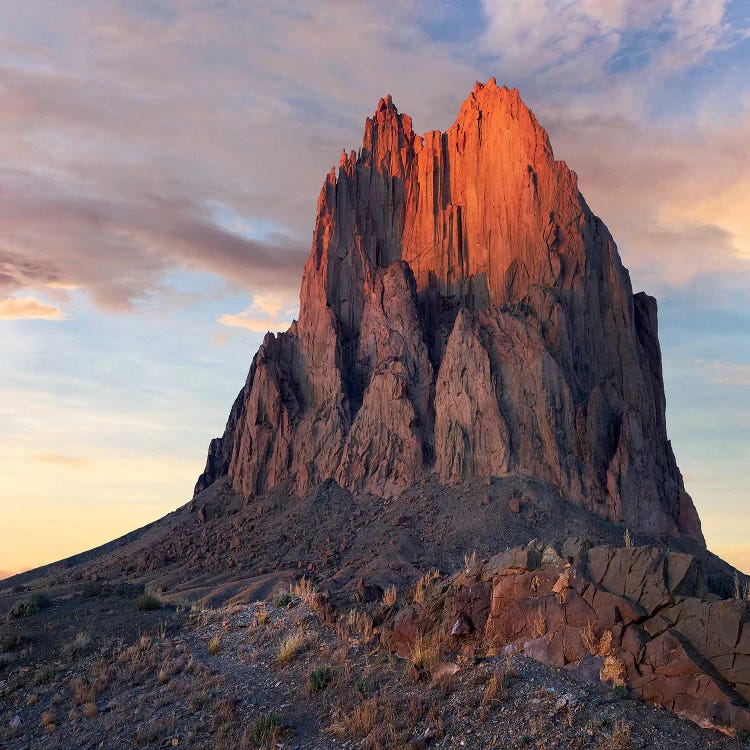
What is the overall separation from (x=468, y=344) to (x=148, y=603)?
38.0 m

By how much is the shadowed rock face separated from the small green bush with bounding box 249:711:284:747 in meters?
42.8

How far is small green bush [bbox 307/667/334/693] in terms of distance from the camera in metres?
19.3

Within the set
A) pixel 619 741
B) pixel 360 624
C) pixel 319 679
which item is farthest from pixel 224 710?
pixel 619 741

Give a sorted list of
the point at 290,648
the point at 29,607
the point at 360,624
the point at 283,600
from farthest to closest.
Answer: the point at 29,607 → the point at 283,600 → the point at 360,624 → the point at 290,648

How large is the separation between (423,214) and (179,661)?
203ft

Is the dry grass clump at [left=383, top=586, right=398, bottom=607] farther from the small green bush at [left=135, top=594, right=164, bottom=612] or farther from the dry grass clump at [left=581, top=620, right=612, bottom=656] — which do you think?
the small green bush at [left=135, top=594, right=164, bottom=612]

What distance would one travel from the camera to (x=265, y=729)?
17.7 m

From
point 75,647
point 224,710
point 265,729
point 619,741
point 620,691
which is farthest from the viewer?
point 75,647

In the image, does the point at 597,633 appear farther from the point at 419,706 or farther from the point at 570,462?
the point at 570,462

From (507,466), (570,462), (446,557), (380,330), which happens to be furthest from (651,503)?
(380,330)

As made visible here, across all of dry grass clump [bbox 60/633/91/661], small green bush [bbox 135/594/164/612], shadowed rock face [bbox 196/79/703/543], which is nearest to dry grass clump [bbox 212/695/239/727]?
dry grass clump [bbox 60/633/91/661]

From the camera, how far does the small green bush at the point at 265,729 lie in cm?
1741

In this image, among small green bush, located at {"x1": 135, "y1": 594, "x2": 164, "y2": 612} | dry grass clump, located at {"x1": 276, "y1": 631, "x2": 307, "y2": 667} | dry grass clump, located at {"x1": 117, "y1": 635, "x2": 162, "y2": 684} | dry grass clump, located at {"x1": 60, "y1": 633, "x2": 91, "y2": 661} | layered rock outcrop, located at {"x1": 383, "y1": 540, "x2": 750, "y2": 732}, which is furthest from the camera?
small green bush, located at {"x1": 135, "y1": 594, "x2": 164, "y2": 612}

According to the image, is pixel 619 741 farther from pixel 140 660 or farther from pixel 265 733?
pixel 140 660
